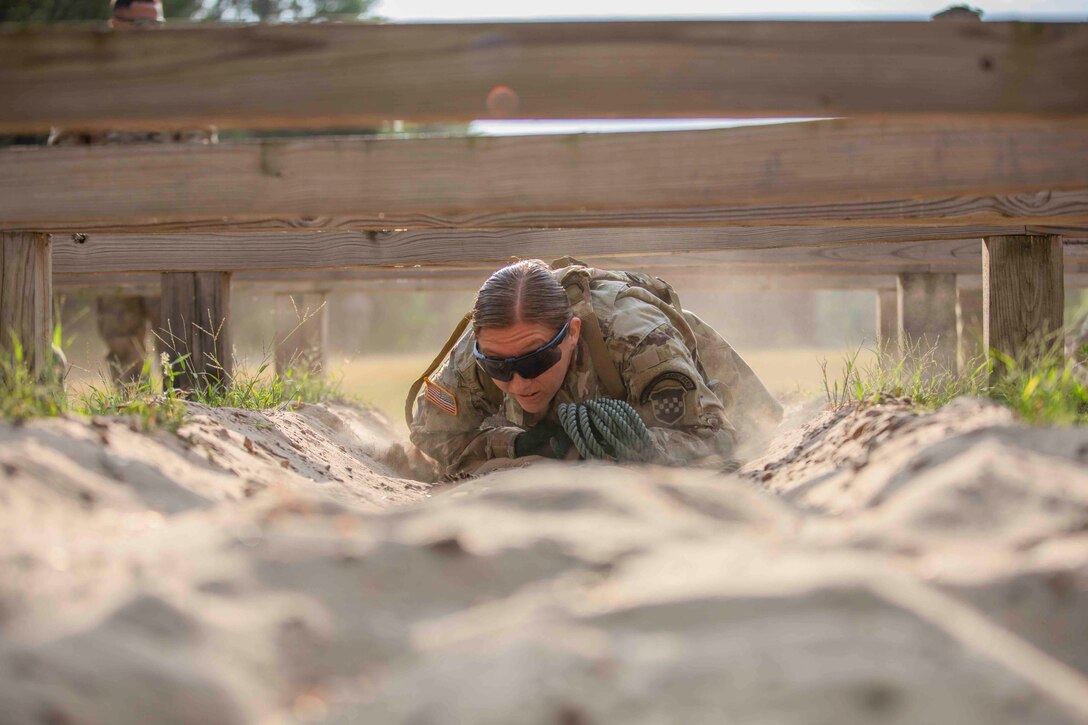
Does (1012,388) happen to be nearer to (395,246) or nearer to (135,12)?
(395,246)

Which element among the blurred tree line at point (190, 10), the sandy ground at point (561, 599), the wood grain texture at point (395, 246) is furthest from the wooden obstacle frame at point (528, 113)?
the blurred tree line at point (190, 10)

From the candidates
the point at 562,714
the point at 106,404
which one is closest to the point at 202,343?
the point at 106,404

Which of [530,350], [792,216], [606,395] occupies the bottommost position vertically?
[606,395]

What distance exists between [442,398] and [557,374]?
66cm

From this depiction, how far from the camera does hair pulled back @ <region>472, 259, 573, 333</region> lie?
3799 mm

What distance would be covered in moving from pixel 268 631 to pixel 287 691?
12cm

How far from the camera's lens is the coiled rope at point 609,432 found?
3561mm

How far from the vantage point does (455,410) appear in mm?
4363

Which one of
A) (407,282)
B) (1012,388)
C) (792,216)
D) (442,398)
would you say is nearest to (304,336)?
(407,282)

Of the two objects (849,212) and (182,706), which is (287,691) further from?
(849,212)

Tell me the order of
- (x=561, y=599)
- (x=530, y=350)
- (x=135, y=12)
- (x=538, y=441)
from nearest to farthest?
1. (x=561, y=599)
2. (x=530, y=350)
3. (x=538, y=441)
4. (x=135, y=12)

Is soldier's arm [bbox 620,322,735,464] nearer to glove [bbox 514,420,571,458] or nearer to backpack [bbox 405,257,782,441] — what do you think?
backpack [bbox 405,257,782,441]

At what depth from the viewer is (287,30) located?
2234 mm

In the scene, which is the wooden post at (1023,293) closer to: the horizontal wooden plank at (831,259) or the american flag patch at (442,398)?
the horizontal wooden plank at (831,259)
